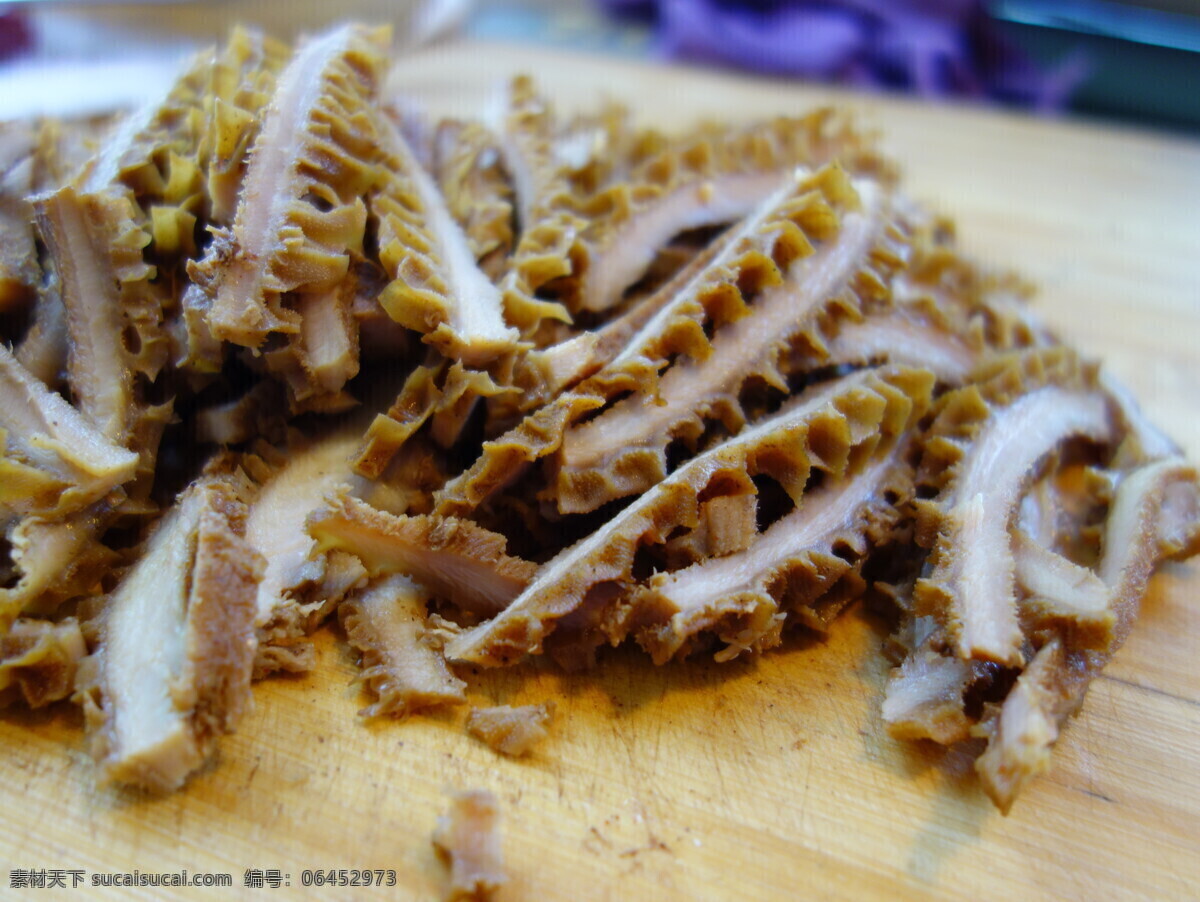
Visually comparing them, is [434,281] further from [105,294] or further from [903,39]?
[903,39]

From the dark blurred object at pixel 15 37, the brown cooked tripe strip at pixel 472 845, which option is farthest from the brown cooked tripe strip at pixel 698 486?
the dark blurred object at pixel 15 37

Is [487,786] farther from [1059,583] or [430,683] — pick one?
[1059,583]

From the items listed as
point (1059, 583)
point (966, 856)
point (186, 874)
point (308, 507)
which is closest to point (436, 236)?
point (308, 507)

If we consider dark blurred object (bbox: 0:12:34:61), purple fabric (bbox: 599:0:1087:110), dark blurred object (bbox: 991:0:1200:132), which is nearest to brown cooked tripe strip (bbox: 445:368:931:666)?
purple fabric (bbox: 599:0:1087:110)

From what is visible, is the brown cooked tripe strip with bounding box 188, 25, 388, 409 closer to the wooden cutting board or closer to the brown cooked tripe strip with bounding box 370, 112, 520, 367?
the brown cooked tripe strip with bounding box 370, 112, 520, 367

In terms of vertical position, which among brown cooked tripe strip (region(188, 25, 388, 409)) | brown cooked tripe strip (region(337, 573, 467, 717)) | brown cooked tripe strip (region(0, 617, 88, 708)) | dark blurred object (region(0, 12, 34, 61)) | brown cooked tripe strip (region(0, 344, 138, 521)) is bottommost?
brown cooked tripe strip (region(337, 573, 467, 717))

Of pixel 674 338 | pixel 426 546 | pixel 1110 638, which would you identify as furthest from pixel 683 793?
pixel 674 338
